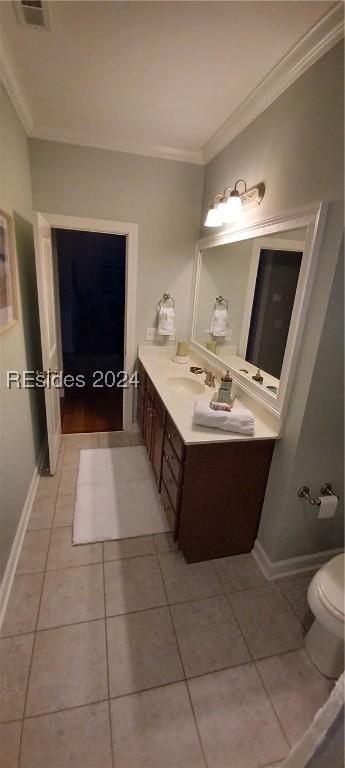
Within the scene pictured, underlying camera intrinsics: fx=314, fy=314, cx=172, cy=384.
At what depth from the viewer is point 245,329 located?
1.97 meters

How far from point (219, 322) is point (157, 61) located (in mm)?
1409

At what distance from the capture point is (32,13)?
3.99 feet

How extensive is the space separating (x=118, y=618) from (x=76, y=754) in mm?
442

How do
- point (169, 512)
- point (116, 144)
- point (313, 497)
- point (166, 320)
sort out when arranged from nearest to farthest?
1. point (313, 497)
2. point (169, 512)
3. point (116, 144)
4. point (166, 320)

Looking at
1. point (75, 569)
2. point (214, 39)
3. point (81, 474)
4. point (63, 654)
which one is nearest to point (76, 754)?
point (63, 654)

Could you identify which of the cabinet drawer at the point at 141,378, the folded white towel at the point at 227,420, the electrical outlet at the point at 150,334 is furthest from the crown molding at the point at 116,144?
the folded white towel at the point at 227,420

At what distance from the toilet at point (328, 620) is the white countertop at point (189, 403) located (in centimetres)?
59

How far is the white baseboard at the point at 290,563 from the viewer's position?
1.68 meters

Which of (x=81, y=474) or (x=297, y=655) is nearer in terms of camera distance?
(x=297, y=655)

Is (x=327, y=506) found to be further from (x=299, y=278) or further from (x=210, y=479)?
(x=299, y=278)

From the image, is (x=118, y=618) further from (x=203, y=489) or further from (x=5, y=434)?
(x=5, y=434)

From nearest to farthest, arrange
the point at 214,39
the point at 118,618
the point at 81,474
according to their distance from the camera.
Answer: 1. the point at 214,39
2. the point at 118,618
3. the point at 81,474

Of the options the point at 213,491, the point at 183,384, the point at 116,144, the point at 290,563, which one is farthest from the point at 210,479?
the point at 116,144

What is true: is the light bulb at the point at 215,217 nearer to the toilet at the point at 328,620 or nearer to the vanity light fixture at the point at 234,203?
the vanity light fixture at the point at 234,203
